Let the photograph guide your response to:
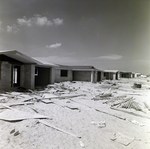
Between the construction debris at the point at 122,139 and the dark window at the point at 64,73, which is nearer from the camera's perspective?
the construction debris at the point at 122,139

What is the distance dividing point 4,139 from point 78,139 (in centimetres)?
248

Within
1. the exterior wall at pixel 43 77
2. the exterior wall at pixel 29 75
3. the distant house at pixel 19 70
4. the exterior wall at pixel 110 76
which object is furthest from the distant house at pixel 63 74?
the exterior wall at pixel 110 76

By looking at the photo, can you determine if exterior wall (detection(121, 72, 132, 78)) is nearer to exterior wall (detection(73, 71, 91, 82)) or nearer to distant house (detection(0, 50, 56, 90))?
exterior wall (detection(73, 71, 91, 82))

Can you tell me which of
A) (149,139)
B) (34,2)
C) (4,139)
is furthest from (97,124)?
(34,2)

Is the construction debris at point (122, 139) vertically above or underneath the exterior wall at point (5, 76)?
underneath

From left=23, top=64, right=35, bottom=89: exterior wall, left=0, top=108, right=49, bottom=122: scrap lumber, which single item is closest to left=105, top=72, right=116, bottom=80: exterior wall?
left=23, top=64, right=35, bottom=89: exterior wall

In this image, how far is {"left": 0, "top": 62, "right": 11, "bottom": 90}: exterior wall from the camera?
1243cm

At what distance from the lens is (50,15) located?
6117 millimetres

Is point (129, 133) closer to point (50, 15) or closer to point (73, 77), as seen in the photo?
point (50, 15)

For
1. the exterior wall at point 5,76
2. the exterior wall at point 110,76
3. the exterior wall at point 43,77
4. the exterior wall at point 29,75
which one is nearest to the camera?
the exterior wall at point 5,76

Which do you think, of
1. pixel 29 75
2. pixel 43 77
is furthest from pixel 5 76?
pixel 43 77

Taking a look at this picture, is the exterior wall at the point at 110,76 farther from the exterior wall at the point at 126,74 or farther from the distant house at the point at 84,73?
the exterior wall at the point at 126,74

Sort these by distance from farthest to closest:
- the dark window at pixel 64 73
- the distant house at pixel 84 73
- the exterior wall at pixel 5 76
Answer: the distant house at pixel 84 73 < the dark window at pixel 64 73 < the exterior wall at pixel 5 76

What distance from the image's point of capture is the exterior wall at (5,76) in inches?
489
